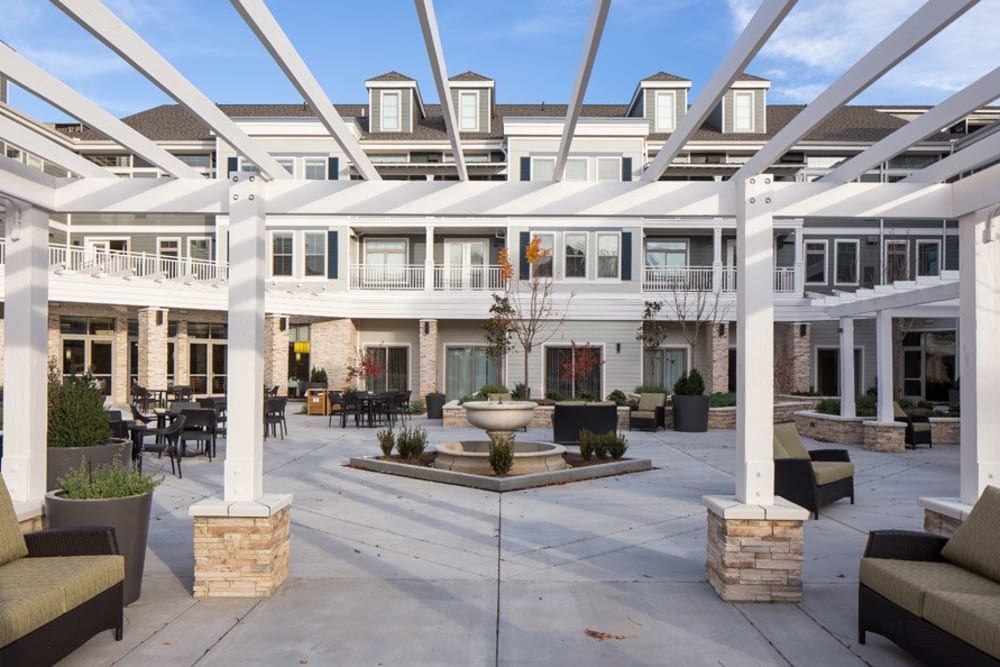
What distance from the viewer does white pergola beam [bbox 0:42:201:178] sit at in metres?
4.39

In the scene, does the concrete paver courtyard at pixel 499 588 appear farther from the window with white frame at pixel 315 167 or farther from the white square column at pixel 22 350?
the window with white frame at pixel 315 167

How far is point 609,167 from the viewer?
24.2 meters

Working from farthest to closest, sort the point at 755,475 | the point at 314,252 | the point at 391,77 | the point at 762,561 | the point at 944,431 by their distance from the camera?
the point at 391,77
the point at 314,252
the point at 944,431
the point at 755,475
the point at 762,561

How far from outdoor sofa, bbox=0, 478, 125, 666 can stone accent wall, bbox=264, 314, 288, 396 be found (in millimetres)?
18259

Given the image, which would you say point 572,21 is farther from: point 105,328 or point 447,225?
point 105,328

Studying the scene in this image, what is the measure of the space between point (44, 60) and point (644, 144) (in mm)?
20683

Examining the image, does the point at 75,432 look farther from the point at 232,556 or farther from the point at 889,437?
the point at 889,437

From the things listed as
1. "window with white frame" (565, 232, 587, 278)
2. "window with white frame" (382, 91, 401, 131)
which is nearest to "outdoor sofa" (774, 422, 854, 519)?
"window with white frame" (565, 232, 587, 278)

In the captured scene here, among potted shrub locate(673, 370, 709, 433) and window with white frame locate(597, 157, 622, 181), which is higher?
window with white frame locate(597, 157, 622, 181)

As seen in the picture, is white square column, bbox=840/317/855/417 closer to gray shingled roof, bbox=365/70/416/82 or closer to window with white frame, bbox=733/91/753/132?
window with white frame, bbox=733/91/753/132

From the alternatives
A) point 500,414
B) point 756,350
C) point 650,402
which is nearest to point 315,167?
point 650,402

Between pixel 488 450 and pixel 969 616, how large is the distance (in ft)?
27.6

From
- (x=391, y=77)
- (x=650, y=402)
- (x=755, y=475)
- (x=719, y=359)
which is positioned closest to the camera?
(x=755, y=475)

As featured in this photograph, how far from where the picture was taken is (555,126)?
78.3 feet
